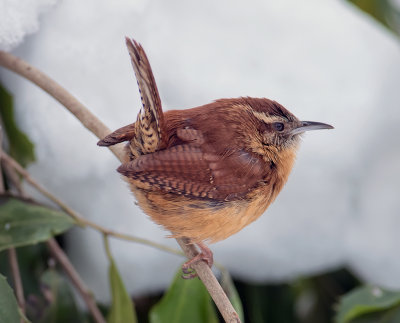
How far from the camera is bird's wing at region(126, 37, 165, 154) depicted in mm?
1678

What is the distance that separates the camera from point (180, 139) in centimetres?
184

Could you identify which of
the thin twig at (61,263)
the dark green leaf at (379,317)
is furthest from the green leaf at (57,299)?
the dark green leaf at (379,317)

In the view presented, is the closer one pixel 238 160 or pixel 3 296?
pixel 3 296

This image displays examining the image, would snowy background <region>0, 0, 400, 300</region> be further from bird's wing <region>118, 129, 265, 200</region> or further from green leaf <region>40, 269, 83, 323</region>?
bird's wing <region>118, 129, 265, 200</region>

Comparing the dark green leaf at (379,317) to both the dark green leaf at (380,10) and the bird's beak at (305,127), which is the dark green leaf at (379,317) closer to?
the bird's beak at (305,127)

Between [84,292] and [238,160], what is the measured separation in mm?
726

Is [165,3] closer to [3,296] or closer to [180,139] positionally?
[180,139]

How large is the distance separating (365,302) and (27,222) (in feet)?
4.15

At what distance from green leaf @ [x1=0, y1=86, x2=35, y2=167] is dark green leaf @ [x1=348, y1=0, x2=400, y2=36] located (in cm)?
193

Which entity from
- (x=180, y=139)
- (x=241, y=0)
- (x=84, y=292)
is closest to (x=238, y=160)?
(x=180, y=139)

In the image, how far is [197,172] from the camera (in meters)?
1.85

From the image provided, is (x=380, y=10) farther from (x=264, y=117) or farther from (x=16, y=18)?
(x=16, y=18)

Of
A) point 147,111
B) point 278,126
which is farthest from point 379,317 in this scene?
point 147,111

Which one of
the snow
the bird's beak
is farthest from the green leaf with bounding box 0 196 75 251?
the bird's beak
